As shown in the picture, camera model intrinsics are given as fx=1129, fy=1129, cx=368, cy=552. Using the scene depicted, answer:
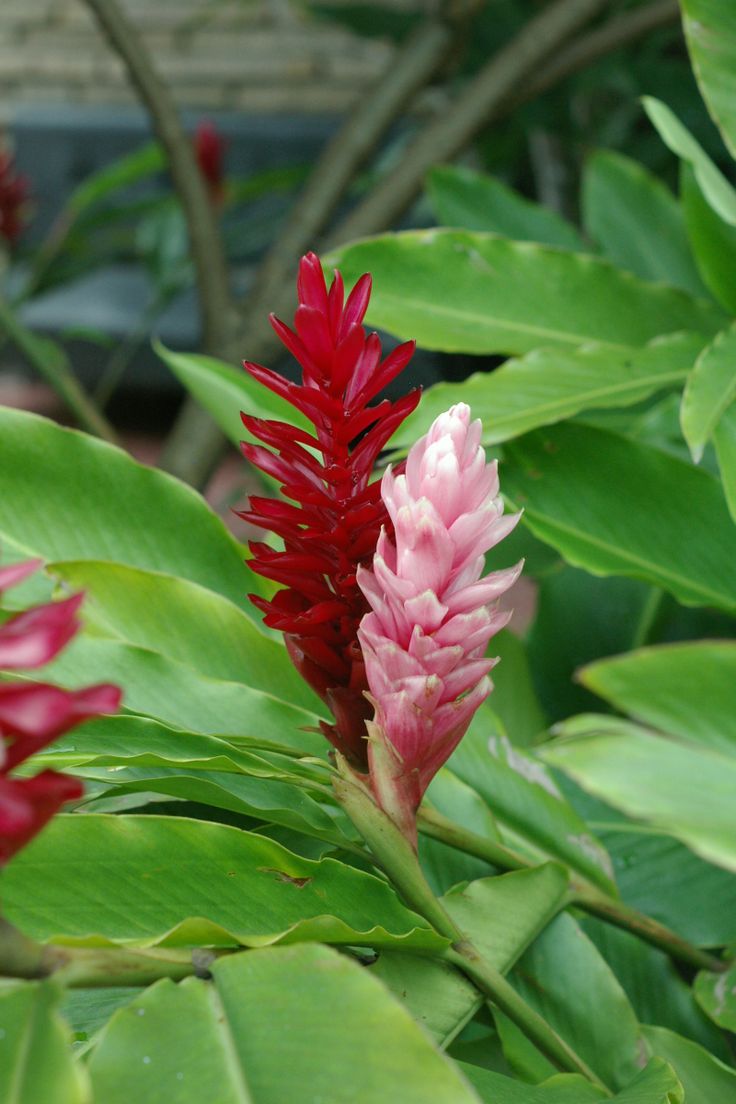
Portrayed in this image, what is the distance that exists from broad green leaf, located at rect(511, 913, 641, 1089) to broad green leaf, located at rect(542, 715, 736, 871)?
Answer: 0.20m

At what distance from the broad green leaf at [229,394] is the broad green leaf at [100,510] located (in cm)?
6

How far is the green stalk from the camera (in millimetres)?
345

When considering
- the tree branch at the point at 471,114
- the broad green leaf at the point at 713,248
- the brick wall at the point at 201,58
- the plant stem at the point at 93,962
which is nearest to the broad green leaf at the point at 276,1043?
the plant stem at the point at 93,962

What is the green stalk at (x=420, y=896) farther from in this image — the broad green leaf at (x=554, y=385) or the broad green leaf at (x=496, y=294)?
the broad green leaf at (x=496, y=294)

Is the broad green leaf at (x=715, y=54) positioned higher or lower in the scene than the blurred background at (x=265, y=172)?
higher

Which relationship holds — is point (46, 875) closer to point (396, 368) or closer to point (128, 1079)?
point (128, 1079)

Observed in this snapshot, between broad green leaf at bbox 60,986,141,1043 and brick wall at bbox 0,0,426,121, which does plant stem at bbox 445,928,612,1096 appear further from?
brick wall at bbox 0,0,426,121

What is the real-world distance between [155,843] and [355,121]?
39.6 inches

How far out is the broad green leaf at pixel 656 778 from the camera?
0.82 ft

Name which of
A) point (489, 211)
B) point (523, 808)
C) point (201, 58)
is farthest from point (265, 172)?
point (201, 58)

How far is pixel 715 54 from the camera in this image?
61 centimetres

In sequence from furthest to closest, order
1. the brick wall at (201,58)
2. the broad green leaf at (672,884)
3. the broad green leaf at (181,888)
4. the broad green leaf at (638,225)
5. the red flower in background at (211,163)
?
the brick wall at (201,58) → the red flower in background at (211,163) → the broad green leaf at (638,225) → the broad green leaf at (672,884) → the broad green leaf at (181,888)

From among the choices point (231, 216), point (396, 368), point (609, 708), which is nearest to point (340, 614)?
point (396, 368)

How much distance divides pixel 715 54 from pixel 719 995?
0.48m
